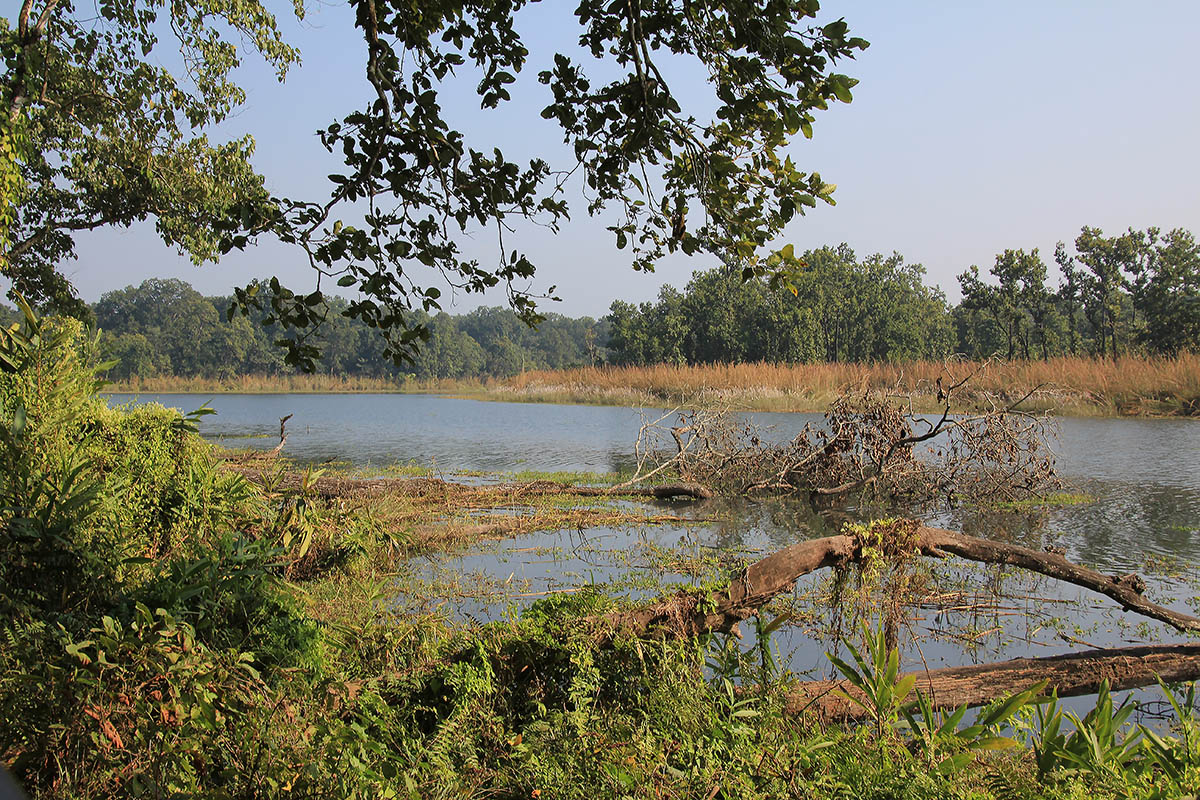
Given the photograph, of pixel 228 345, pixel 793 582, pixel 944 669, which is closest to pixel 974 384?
pixel 944 669

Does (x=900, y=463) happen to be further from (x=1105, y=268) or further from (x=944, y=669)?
(x=1105, y=268)

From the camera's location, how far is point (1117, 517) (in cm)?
1025

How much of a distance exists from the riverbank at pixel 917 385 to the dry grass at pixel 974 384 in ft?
0.10

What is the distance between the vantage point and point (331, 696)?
3.19 m

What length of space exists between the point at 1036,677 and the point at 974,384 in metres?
22.9

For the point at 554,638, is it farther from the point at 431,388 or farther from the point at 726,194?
the point at 431,388

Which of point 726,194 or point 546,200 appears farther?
point 546,200

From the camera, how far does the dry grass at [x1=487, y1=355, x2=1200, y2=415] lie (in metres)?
24.8

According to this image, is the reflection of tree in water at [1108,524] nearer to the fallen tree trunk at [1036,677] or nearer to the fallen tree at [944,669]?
the fallen tree at [944,669]

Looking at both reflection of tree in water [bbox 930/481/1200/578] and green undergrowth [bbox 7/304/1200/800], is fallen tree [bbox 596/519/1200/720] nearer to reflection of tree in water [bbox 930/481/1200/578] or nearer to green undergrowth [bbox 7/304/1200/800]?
green undergrowth [bbox 7/304/1200/800]

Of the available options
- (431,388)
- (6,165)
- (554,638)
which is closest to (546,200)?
(554,638)

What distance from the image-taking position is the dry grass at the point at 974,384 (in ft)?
81.3

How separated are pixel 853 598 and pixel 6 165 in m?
9.69

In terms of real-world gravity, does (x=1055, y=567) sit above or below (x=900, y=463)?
above
